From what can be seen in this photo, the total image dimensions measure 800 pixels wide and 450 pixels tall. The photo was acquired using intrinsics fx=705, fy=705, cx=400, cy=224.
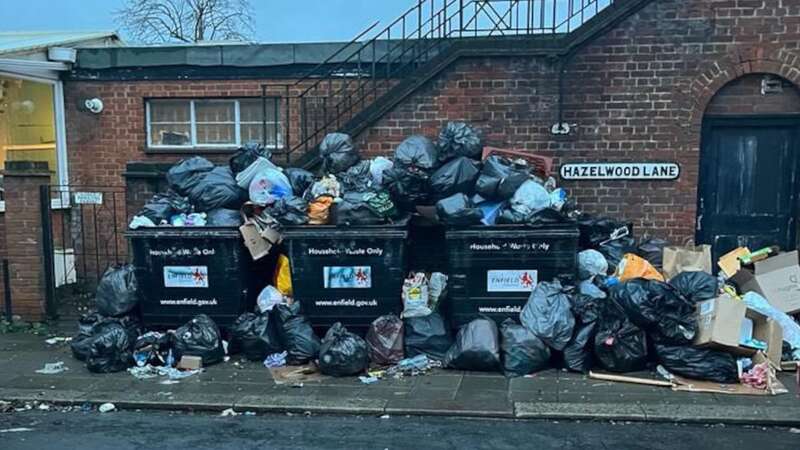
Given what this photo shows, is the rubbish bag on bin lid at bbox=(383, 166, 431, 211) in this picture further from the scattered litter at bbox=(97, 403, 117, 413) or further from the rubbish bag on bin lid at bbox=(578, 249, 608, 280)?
the scattered litter at bbox=(97, 403, 117, 413)

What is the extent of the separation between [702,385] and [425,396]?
2138 millimetres

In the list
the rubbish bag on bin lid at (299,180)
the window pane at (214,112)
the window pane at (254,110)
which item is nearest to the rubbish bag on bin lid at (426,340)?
the rubbish bag on bin lid at (299,180)

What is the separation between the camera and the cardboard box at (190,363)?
606cm

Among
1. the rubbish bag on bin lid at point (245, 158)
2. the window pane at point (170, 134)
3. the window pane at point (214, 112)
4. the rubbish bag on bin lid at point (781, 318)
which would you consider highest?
the window pane at point (214, 112)

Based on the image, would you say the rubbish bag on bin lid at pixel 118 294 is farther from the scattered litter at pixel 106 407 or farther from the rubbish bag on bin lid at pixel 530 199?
the rubbish bag on bin lid at pixel 530 199

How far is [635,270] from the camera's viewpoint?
6.32 metres

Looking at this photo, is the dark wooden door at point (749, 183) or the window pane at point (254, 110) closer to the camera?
the dark wooden door at point (749, 183)

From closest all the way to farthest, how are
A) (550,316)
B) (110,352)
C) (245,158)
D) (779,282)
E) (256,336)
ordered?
(550,316) → (110,352) → (256,336) → (779,282) → (245,158)

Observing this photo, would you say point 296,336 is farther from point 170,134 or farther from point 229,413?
point 170,134

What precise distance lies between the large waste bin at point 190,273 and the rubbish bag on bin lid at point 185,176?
2.48 ft

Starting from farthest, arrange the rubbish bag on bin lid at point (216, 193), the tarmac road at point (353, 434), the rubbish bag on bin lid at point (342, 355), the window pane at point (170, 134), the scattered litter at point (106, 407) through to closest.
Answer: the window pane at point (170, 134), the rubbish bag on bin lid at point (216, 193), the rubbish bag on bin lid at point (342, 355), the scattered litter at point (106, 407), the tarmac road at point (353, 434)

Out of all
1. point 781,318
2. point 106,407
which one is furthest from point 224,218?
point 781,318

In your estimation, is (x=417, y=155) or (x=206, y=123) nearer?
(x=417, y=155)

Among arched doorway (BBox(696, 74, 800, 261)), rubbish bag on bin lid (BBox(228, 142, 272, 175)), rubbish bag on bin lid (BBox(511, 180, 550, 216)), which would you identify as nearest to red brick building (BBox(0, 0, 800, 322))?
arched doorway (BBox(696, 74, 800, 261))
